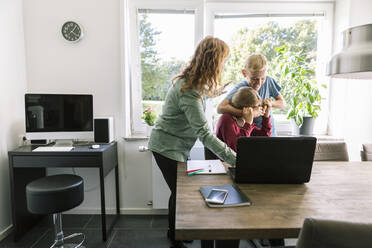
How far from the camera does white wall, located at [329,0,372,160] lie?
2.60m

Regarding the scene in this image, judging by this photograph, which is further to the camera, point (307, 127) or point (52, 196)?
point (307, 127)

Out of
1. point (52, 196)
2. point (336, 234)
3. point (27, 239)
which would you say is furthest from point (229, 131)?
point (27, 239)

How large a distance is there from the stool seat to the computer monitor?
55 centimetres

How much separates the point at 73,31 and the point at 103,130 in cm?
108

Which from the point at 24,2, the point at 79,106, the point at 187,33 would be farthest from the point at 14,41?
the point at 187,33

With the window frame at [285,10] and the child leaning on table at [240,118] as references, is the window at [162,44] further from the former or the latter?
the child leaning on table at [240,118]

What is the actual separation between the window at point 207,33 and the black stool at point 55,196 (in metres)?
1.02

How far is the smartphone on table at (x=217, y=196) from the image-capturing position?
3.48ft

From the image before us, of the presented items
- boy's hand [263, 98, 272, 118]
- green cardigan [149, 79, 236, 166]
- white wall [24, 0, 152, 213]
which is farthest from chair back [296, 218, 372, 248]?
white wall [24, 0, 152, 213]

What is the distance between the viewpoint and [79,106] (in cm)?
238

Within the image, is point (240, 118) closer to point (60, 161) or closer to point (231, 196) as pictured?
point (231, 196)

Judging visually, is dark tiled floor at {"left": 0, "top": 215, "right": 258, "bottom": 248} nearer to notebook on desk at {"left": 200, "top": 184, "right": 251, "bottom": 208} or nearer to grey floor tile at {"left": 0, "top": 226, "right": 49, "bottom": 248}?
grey floor tile at {"left": 0, "top": 226, "right": 49, "bottom": 248}

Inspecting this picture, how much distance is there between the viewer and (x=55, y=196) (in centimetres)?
184

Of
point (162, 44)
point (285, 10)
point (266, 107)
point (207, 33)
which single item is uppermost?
point (285, 10)
